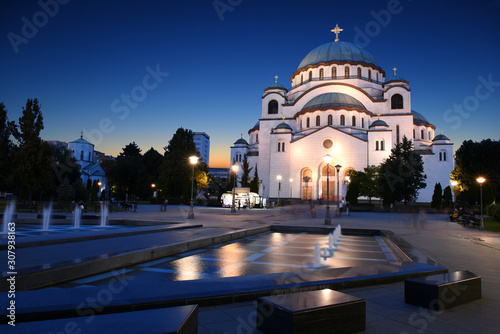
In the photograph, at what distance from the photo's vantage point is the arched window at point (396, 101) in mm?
51500

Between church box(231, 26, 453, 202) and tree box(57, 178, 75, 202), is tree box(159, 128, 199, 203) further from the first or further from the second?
church box(231, 26, 453, 202)

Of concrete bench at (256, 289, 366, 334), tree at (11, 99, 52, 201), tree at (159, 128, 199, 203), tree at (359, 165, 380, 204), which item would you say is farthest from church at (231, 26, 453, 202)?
concrete bench at (256, 289, 366, 334)

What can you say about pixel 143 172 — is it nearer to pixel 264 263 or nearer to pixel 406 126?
pixel 406 126

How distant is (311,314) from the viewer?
2.71 metres

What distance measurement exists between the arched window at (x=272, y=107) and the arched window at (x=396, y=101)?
19900 millimetres

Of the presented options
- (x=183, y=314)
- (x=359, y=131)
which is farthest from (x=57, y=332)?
(x=359, y=131)

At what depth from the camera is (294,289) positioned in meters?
4.15

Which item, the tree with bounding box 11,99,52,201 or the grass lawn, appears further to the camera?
the tree with bounding box 11,99,52,201

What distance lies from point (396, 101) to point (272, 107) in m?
21.3

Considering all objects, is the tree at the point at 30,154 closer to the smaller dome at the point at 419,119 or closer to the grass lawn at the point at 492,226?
the grass lawn at the point at 492,226

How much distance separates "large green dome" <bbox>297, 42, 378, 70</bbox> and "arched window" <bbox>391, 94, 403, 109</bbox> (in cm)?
818

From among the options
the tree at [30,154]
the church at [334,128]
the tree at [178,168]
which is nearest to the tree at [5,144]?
the tree at [30,154]

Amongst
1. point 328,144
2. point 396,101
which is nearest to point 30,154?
point 328,144

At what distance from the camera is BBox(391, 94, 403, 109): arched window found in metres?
51.5
